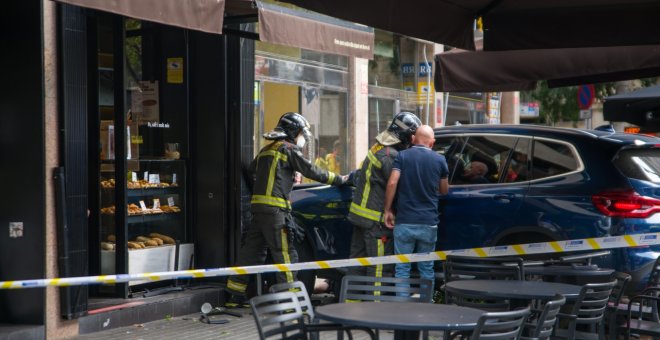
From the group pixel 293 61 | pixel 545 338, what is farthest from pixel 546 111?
pixel 545 338

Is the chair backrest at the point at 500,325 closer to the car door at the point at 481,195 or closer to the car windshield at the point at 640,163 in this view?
the car windshield at the point at 640,163

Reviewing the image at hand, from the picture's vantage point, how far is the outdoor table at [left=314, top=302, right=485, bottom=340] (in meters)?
4.81

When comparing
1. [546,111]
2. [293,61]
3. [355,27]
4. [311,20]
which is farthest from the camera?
[546,111]

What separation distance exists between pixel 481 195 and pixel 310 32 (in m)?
2.23

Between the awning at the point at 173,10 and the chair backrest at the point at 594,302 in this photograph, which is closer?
the chair backrest at the point at 594,302

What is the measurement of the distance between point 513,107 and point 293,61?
11.7 meters

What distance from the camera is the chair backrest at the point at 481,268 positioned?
7090mm

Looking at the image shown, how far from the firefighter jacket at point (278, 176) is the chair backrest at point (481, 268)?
8.09 ft

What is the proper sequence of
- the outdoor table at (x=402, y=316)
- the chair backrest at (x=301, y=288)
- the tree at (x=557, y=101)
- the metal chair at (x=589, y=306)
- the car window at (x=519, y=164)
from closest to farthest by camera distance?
1. the outdoor table at (x=402, y=316)
2. the chair backrest at (x=301, y=288)
3. the metal chair at (x=589, y=306)
4. the car window at (x=519, y=164)
5. the tree at (x=557, y=101)

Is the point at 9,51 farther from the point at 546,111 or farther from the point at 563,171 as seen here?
the point at 546,111

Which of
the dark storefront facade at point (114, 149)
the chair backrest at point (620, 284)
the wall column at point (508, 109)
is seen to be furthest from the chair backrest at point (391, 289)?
the wall column at point (508, 109)

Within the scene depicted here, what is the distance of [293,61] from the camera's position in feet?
50.2

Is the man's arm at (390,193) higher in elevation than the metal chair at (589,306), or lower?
higher

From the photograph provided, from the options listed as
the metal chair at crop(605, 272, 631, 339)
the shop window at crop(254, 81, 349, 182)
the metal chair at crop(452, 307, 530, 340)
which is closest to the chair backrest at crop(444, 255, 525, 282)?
the metal chair at crop(605, 272, 631, 339)
